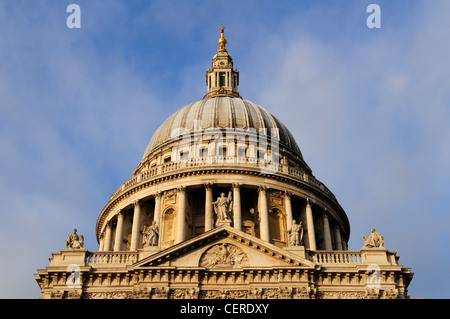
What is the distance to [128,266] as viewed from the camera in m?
33.6

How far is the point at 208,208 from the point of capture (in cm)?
4700

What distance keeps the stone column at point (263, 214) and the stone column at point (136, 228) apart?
9.87m

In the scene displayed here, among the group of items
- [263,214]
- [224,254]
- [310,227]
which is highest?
[263,214]

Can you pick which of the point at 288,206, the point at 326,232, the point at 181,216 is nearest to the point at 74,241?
the point at 181,216

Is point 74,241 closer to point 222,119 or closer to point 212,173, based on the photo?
point 212,173

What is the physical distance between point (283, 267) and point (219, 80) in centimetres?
3544

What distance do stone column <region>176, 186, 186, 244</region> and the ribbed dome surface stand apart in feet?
29.6

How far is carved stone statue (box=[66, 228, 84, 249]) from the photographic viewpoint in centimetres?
3556

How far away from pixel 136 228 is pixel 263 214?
10357 mm

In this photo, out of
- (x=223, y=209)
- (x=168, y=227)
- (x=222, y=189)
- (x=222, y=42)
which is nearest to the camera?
(x=223, y=209)
